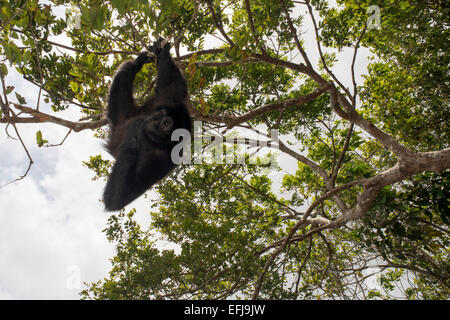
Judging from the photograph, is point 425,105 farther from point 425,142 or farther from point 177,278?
point 177,278

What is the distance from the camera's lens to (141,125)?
3359 millimetres

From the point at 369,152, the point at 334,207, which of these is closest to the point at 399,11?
the point at 369,152

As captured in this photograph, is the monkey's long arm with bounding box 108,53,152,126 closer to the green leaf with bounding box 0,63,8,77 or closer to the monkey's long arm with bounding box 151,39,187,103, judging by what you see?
the monkey's long arm with bounding box 151,39,187,103

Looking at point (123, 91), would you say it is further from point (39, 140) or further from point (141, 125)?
point (39, 140)

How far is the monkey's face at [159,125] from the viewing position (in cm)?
331

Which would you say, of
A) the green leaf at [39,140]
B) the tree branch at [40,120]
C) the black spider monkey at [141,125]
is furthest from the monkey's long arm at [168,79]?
the green leaf at [39,140]

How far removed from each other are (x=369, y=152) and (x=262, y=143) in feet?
13.2

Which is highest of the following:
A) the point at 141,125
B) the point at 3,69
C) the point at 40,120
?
the point at 141,125

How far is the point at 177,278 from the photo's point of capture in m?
5.07

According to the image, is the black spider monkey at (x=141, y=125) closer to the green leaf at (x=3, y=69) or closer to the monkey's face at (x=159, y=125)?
the monkey's face at (x=159, y=125)

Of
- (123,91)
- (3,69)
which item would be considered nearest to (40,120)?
(3,69)

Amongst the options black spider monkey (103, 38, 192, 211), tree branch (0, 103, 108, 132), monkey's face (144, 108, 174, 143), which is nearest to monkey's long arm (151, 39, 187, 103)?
black spider monkey (103, 38, 192, 211)

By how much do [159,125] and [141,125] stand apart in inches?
8.7

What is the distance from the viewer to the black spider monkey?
→ 3.25m
